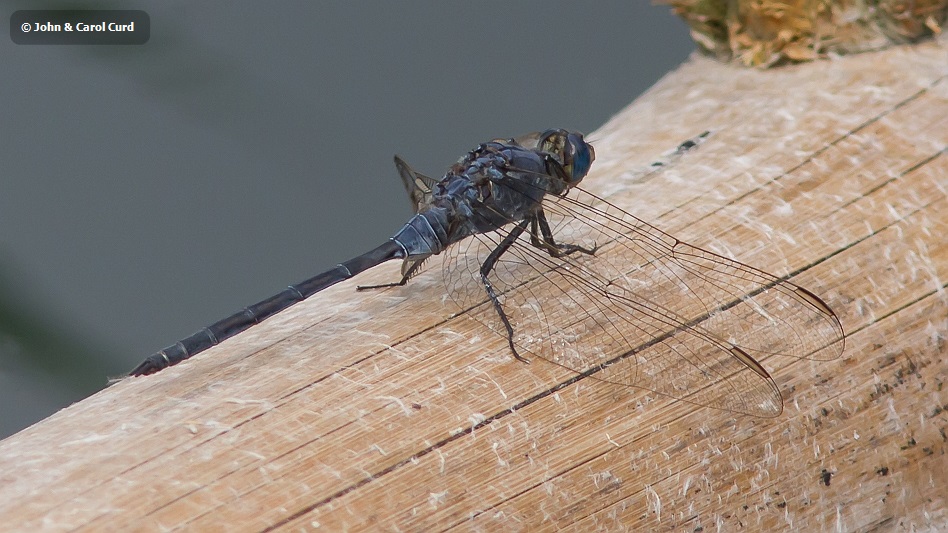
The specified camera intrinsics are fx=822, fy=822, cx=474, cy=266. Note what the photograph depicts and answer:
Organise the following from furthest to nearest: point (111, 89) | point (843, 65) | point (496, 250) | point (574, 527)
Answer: point (111, 89) < point (843, 65) < point (496, 250) < point (574, 527)

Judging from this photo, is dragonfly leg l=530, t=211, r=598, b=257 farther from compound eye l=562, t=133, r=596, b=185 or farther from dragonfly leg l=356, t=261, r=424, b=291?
dragonfly leg l=356, t=261, r=424, b=291

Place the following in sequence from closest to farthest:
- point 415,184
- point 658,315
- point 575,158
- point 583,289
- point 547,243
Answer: point 658,315
point 583,289
point 547,243
point 575,158
point 415,184

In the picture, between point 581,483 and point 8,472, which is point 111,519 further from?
point 581,483

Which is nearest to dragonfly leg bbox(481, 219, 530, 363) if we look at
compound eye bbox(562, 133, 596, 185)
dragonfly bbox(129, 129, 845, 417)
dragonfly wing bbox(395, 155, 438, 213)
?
dragonfly bbox(129, 129, 845, 417)

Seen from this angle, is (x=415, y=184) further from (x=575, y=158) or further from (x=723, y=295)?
(x=723, y=295)

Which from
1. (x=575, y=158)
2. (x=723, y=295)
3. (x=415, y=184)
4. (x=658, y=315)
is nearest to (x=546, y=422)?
(x=658, y=315)

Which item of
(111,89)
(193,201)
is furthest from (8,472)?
(111,89)
